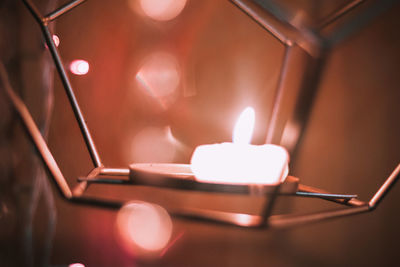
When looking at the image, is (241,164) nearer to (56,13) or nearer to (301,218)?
(301,218)

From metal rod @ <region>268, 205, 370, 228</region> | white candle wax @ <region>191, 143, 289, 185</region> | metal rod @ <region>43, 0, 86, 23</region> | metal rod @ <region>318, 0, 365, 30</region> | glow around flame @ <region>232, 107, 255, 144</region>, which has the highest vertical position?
metal rod @ <region>318, 0, 365, 30</region>

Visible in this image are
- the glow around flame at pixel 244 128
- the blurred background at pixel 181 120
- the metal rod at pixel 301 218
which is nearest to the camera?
the metal rod at pixel 301 218

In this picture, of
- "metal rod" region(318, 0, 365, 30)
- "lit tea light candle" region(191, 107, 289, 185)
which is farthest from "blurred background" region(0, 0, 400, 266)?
"lit tea light candle" region(191, 107, 289, 185)

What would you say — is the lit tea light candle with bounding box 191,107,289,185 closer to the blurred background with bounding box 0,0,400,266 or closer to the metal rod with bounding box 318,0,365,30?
the metal rod with bounding box 318,0,365,30

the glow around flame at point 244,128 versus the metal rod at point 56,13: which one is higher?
the metal rod at point 56,13

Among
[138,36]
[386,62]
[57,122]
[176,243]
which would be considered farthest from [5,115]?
[386,62]

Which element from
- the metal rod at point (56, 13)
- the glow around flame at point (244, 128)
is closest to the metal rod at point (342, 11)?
the glow around flame at point (244, 128)

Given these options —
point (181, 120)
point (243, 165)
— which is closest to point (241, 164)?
point (243, 165)

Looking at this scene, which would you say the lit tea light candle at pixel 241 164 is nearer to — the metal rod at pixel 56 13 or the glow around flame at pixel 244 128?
the glow around flame at pixel 244 128
